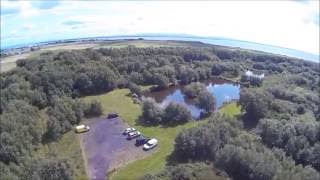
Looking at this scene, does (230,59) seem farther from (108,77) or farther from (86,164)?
(86,164)

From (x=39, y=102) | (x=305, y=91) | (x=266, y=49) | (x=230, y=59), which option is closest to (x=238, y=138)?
(x=266, y=49)

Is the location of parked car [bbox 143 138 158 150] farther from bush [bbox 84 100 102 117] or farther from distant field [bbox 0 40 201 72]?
distant field [bbox 0 40 201 72]

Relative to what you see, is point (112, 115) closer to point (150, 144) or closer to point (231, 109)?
point (150, 144)

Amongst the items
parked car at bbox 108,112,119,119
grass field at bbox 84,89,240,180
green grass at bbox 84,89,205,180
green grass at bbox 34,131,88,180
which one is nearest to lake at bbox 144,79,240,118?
grass field at bbox 84,89,240,180

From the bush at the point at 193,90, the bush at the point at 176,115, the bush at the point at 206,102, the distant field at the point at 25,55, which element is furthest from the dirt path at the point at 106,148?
the distant field at the point at 25,55

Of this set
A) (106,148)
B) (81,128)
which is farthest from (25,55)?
(106,148)
